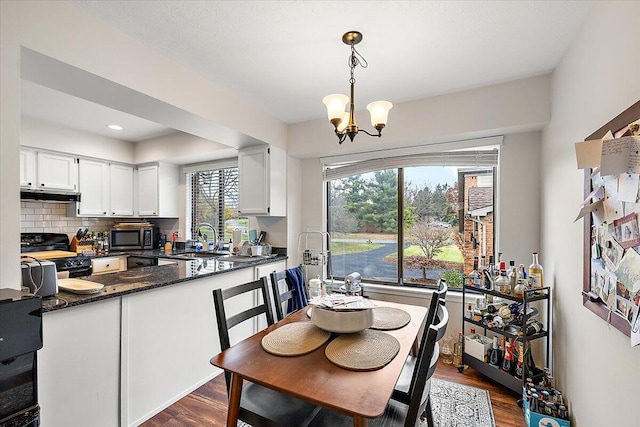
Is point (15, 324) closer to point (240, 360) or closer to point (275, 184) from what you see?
point (240, 360)

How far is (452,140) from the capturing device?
2.83m

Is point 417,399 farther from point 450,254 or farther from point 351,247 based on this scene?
point 351,247

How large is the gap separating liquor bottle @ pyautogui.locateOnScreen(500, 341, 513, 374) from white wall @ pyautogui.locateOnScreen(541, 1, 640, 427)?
0.91 ft

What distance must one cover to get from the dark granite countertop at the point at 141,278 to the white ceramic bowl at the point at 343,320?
1.19 metres

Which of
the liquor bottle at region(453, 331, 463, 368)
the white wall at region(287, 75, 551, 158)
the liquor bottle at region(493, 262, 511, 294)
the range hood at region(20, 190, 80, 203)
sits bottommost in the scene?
the liquor bottle at region(453, 331, 463, 368)

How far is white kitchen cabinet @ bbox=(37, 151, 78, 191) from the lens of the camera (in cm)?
348

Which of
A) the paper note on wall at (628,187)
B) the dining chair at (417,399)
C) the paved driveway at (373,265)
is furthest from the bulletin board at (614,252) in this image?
the paved driveway at (373,265)

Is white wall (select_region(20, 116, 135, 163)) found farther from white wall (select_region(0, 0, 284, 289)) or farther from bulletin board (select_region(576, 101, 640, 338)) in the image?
bulletin board (select_region(576, 101, 640, 338))

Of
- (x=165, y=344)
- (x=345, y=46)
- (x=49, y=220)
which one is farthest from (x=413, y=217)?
(x=49, y=220)

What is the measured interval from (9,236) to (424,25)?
238cm

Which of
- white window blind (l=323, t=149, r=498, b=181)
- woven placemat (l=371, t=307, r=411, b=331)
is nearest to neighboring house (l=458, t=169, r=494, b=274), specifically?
white window blind (l=323, t=149, r=498, b=181)

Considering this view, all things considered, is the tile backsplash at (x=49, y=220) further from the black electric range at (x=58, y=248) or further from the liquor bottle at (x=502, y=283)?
the liquor bottle at (x=502, y=283)

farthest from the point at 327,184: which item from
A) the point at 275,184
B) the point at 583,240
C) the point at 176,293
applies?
the point at 583,240

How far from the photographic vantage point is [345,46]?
6.36 ft
